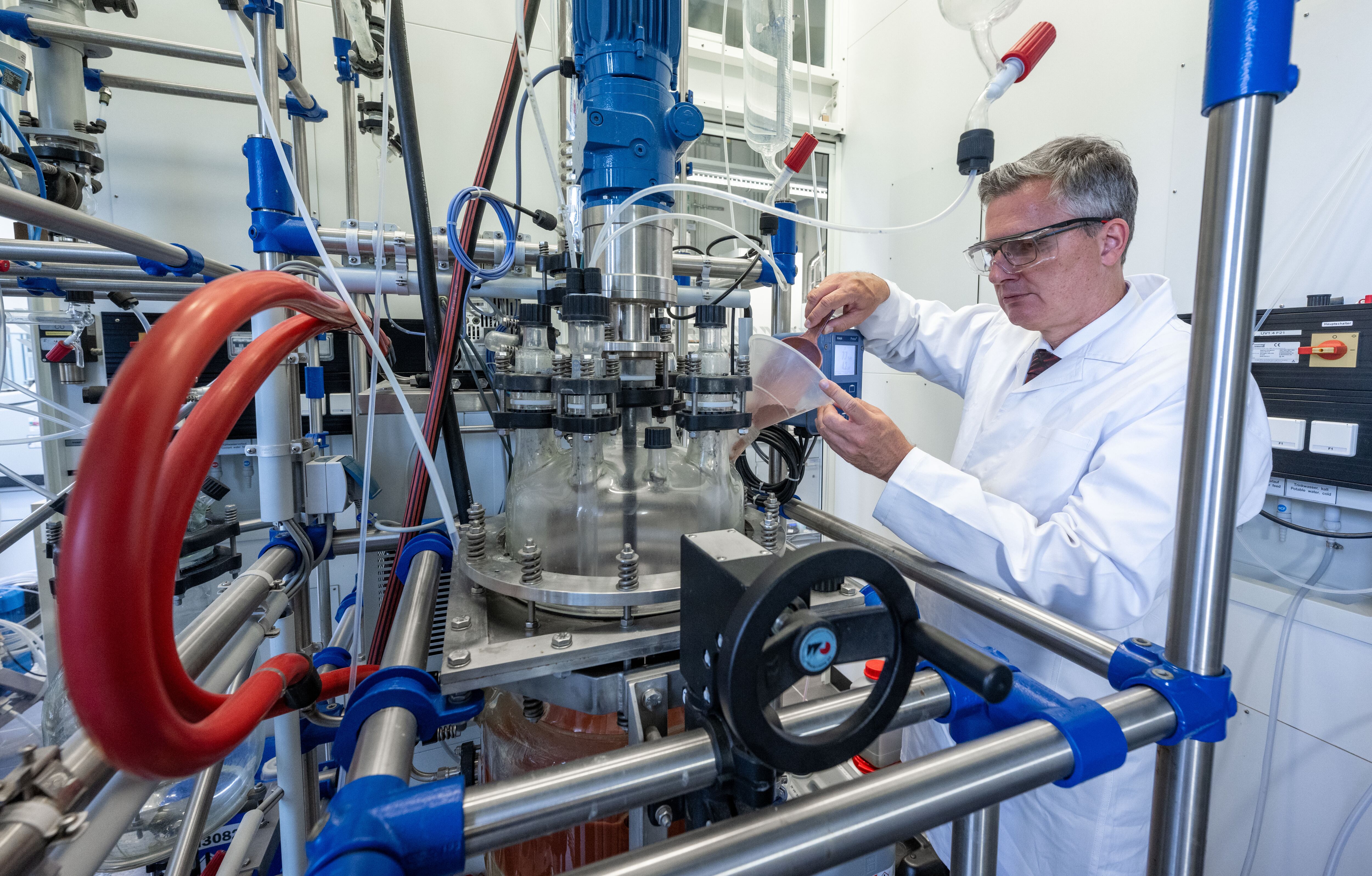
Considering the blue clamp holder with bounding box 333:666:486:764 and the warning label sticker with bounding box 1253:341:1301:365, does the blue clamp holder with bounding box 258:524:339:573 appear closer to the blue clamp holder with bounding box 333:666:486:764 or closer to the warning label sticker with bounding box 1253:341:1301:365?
the blue clamp holder with bounding box 333:666:486:764

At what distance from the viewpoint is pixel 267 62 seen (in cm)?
81

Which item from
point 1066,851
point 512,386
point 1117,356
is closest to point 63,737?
point 512,386

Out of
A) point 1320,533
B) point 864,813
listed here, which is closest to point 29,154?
point 864,813

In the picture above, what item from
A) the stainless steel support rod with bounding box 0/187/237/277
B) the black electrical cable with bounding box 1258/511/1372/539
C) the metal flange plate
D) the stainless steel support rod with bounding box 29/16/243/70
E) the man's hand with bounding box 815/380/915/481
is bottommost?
the black electrical cable with bounding box 1258/511/1372/539

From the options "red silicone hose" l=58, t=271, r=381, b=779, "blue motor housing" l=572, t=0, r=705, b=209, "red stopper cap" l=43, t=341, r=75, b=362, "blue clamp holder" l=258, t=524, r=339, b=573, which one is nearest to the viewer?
"red silicone hose" l=58, t=271, r=381, b=779

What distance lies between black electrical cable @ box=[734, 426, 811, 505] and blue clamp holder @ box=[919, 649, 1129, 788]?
1.57 feet

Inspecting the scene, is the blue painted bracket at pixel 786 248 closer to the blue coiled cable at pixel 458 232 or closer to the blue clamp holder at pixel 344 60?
the blue coiled cable at pixel 458 232

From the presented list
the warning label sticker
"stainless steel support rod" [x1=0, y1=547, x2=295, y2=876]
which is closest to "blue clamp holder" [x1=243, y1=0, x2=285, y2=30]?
"stainless steel support rod" [x1=0, y1=547, x2=295, y2=876]

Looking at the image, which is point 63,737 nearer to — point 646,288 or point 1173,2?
point 646,288

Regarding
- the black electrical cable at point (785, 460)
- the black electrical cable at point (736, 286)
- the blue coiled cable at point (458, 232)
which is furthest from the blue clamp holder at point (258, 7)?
the black electrical cable at point (785, 460)

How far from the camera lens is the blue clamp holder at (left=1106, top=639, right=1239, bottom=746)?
0.46 m

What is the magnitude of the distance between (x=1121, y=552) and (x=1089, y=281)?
56cm

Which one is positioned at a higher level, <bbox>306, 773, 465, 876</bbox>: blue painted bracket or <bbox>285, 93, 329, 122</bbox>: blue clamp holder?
Answer: <bbox>285, 93, 329, 122</bbox>: blue clamp holder

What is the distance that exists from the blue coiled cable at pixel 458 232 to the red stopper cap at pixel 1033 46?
0.81 m
